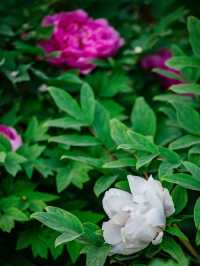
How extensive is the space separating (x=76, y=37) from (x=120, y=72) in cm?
16

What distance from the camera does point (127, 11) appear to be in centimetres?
194

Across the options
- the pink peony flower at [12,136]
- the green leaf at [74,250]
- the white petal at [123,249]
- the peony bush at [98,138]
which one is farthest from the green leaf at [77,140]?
the white petal at [123,249]

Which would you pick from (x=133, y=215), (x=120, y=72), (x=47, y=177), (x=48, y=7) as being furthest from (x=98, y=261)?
(x=48, y=7)

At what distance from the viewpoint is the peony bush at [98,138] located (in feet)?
2.87

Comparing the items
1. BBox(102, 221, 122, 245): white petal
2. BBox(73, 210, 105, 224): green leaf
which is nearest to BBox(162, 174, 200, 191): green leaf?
BBox(102, 221, 122, 245): white petal

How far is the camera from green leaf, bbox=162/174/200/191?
0.87m

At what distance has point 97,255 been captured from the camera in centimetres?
87

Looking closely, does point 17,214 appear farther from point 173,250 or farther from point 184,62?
point 184,62

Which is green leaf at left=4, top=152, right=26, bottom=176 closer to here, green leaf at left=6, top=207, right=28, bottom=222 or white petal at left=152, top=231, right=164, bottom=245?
green leaf at left=6, top=207, right=28, bottom=222

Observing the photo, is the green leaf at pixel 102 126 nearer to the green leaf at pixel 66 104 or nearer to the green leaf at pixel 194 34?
the green leaf at pixel 66 104

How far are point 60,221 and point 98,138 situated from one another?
311 millimetres

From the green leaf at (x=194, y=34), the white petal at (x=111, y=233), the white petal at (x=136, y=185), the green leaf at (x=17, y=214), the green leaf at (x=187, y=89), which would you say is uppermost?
the green leaf at (x=194, y=34)

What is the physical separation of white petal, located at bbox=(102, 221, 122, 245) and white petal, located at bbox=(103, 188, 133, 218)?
2 cm

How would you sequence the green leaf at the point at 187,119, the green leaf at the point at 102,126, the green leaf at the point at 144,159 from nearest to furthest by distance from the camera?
the green leaf at the point at 144,159
the green leaf at the point at 187,119
the green leaf at the point at 102,126
